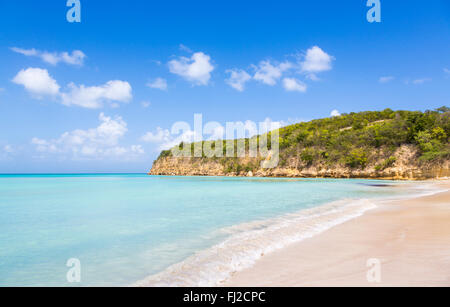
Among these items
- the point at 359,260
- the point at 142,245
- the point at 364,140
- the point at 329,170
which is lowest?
the point at 329,170

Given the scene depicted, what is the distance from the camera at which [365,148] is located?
4916 cm

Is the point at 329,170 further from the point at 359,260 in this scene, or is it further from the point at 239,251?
the point at 359,260

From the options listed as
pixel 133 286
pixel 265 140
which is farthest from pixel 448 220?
pixel 265 140

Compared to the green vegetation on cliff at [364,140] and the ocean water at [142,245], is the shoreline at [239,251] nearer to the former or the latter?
the ocean water at [142,245]

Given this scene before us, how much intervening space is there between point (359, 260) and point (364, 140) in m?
53.6

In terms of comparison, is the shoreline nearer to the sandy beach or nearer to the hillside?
the sandy beach

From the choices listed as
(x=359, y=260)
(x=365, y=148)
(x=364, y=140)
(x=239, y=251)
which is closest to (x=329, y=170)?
(x=365, y=148)

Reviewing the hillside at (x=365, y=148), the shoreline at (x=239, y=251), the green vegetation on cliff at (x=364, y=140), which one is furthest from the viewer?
the green vegetation on cliff at (x=364, y=140)

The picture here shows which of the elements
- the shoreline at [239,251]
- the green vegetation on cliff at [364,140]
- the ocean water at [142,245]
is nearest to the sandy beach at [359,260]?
the shoreline at [239,251]

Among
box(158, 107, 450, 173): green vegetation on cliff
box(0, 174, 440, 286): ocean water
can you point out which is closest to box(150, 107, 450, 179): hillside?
box(158, 107, 450, 173): green vegetation on cliff

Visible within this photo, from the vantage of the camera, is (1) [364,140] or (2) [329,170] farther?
(2) [329,170]

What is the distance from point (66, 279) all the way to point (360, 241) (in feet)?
15.6

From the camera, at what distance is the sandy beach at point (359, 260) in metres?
2.73
